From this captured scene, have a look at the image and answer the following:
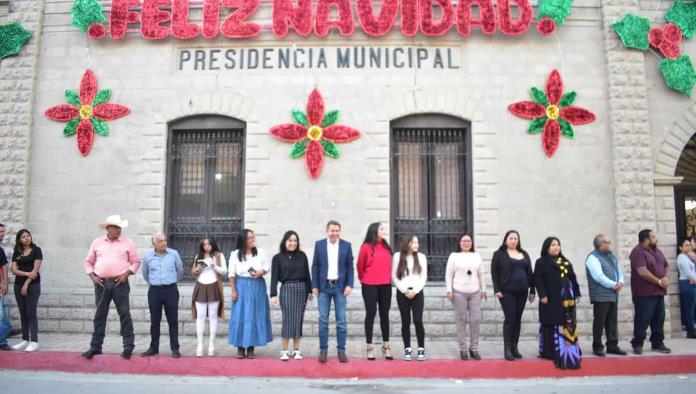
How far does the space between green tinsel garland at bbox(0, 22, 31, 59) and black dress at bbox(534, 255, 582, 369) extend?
11072 mm

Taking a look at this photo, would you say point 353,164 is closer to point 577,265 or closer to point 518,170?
point 518,170

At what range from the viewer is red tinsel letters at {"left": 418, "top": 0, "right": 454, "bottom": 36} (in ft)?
36.2

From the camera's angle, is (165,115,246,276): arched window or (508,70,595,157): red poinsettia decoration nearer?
(508,70,595,157): red poinsettia decoration

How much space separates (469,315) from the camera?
8.24m

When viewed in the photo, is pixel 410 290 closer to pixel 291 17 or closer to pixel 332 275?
pixel 332 275

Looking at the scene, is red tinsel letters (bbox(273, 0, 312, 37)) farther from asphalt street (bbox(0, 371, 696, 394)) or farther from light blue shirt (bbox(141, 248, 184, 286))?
asphalt street (bbox(0, 371, 696, 394))

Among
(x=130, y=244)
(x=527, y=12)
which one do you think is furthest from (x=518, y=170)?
(x=130, y=244)

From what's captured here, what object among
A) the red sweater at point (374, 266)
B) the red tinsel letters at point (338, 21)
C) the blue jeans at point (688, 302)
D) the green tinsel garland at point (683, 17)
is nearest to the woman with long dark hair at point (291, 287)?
the red sweater at point (374, 266)

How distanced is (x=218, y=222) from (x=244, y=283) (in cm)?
315

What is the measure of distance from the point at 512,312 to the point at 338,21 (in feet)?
21.4

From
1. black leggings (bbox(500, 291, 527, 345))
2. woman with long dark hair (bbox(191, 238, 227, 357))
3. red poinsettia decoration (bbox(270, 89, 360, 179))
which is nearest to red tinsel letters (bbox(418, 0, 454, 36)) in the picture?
red poinsettia decoration (bbox(270, 89, 360, 179))

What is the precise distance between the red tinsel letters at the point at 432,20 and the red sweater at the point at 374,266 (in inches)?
200

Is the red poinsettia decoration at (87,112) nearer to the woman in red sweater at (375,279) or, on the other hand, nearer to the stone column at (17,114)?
the stone column at (17,114)

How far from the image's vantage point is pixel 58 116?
11.4 m
